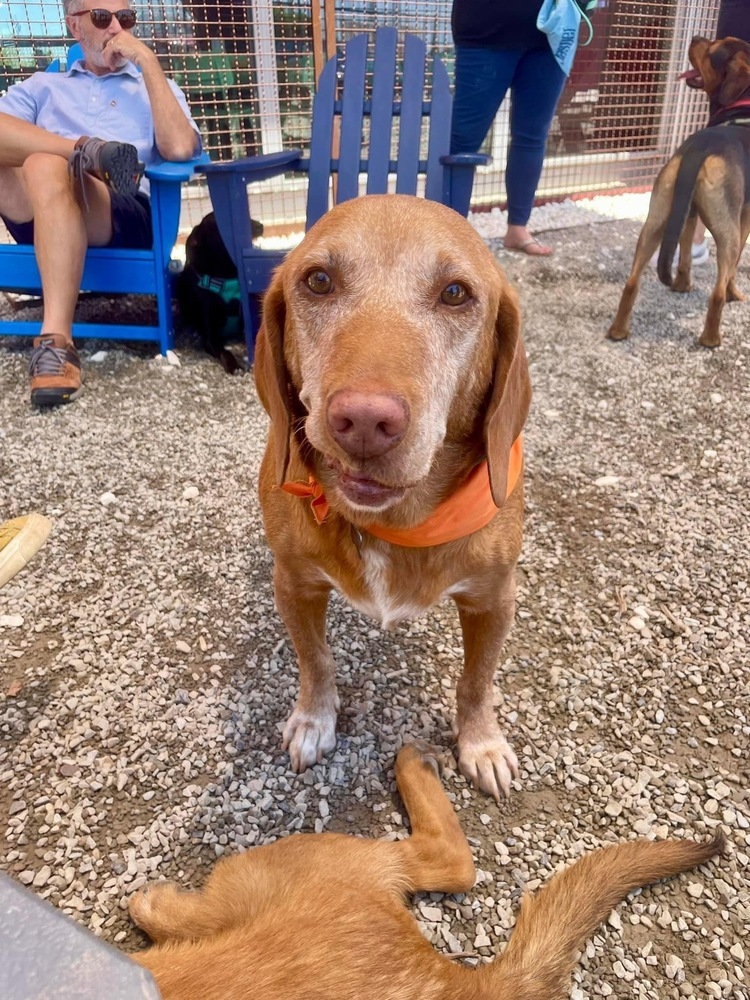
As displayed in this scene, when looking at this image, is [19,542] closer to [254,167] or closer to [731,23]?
[254,167]

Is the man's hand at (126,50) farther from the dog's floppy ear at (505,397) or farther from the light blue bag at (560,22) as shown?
the dog's floppy ear at (505,397)

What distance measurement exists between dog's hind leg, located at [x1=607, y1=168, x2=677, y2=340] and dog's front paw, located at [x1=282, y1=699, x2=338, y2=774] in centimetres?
328

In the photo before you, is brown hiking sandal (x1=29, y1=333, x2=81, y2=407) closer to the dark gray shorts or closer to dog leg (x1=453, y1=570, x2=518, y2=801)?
the dark gray shorts

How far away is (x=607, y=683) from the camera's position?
77.7 inches

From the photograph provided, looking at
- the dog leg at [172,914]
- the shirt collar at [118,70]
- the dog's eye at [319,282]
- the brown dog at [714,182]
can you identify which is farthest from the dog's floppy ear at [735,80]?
the dog leg at [172,914]

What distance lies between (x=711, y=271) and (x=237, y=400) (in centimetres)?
399

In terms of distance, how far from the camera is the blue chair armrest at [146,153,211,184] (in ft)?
10.9

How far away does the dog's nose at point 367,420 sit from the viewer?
1.03 meters

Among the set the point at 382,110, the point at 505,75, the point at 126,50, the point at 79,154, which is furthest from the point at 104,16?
the point at 505,75

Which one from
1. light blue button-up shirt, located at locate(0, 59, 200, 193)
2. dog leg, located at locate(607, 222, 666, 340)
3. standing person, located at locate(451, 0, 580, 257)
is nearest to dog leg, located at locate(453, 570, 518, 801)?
dog leg, located at locate(607, 222, 666, 340)

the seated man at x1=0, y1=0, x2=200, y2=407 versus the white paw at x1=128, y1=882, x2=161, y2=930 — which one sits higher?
the seated man at x1=0, y1=0, x2=200, y2=407

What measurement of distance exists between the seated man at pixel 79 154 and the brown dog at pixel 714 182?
107 inches

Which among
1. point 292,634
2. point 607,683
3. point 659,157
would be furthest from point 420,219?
point 659,157

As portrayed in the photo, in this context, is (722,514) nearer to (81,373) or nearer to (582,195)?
(81,373)
